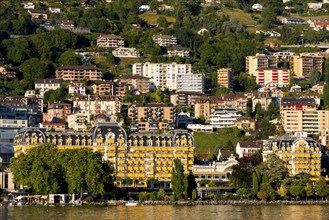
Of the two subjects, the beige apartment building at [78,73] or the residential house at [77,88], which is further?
the beige apartment building at [78,73]

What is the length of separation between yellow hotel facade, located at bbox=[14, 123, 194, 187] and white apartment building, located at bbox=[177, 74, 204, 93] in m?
47.1

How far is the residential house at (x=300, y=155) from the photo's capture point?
123m

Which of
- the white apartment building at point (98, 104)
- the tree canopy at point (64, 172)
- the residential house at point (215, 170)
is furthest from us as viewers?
the white apartment building at point (98, 104)

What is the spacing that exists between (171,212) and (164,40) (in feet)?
316

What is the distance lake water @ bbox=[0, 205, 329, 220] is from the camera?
8900 centimetres

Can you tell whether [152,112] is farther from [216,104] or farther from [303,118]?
[303,118]

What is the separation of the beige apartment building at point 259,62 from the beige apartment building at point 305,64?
124 inches

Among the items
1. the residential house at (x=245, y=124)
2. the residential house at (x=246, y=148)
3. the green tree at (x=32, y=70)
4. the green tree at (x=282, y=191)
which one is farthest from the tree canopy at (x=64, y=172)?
the green tree at (x=32, y=70)

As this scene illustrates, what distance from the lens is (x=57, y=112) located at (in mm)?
151250

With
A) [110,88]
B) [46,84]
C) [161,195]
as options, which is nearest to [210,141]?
[110,88]

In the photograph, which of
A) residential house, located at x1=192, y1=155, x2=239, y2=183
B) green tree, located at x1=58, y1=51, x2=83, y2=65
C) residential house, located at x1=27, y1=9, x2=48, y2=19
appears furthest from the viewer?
residential house, located at x1=27, y1=9, x2=48, y2=19

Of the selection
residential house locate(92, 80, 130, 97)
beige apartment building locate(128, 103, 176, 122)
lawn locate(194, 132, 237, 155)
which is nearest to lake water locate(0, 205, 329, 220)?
lawn locate(194, 132, 237, 155)

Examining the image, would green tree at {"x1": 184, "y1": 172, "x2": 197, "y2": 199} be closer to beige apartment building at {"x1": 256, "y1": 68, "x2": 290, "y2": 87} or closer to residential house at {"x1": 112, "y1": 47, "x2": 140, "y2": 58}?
beige apartment building at {"x1": 256, "y1": 68, "x2": 290, "y2": 87}

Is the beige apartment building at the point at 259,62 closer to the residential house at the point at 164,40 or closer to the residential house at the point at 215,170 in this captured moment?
the residential house at the point at 164,40
